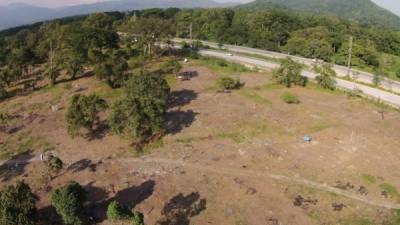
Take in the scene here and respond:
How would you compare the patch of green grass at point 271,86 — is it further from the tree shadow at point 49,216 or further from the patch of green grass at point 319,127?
the tree shadow at point 49,216

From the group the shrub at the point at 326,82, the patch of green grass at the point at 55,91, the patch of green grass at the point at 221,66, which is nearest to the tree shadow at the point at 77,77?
the patch of green grass at the point at 55,91

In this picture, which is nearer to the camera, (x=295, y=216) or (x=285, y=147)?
(x=295, y=216)

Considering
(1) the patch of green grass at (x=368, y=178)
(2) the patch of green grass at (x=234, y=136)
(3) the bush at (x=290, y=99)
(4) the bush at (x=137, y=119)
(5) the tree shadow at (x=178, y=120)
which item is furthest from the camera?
(3) the bush at (x=290, y=99)

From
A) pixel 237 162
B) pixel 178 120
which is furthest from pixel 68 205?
pixel 178 120

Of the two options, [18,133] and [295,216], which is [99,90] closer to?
[18,133]

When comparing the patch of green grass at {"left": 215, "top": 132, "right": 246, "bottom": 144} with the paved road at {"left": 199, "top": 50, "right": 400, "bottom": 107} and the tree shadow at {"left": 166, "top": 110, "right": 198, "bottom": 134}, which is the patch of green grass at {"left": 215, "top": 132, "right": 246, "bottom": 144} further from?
the paved road at {"left": 199, "top": 50, "right": 400, "bottom": 107}

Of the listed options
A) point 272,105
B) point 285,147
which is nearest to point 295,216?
point 285,147
